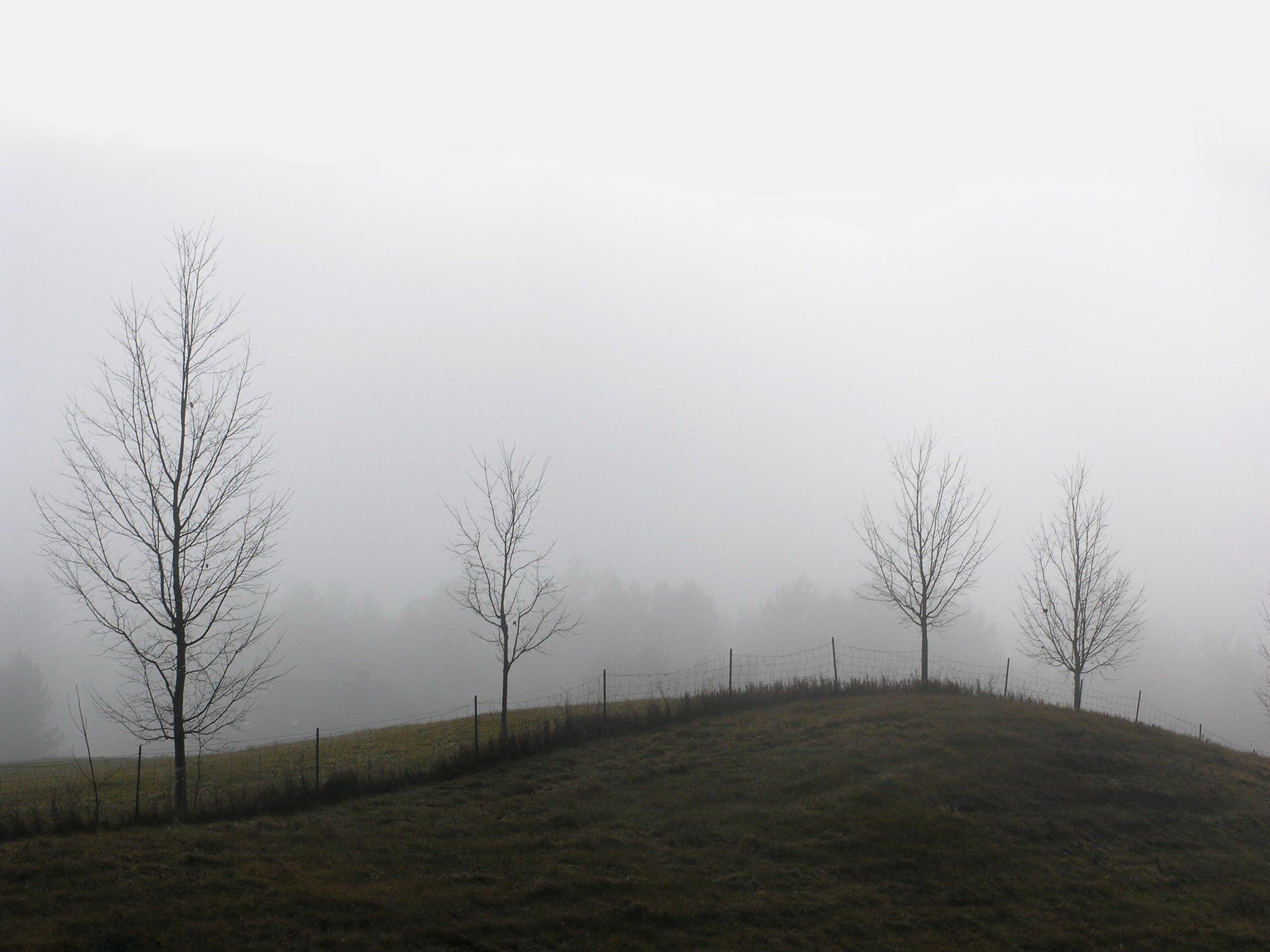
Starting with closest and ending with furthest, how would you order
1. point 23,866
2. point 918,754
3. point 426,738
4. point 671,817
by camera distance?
point 23,866
point 671,817
point 918,754
point 426,738

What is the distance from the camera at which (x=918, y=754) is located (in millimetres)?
15547

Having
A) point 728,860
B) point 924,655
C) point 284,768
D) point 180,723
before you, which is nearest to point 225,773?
point 284,768

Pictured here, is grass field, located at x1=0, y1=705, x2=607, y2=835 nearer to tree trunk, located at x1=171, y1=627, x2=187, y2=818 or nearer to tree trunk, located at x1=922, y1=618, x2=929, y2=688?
tree trunk, located at x1=171, y1=627, x2=187, y2=818

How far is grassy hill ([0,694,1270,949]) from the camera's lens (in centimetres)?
851

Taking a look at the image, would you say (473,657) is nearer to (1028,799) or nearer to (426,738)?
(426,738)

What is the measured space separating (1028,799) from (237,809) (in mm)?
13748

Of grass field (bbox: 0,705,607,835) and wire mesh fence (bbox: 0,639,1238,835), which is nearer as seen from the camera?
grass field (bbox: 0,705,607,835)

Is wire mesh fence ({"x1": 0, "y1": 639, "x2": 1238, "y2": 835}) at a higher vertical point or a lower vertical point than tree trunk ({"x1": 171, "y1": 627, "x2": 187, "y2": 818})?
lower

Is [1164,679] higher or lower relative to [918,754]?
lower

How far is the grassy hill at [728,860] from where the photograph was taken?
851cm

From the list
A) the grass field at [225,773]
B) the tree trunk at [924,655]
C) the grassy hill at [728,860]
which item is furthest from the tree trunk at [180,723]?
the tree trunk at [924,655]

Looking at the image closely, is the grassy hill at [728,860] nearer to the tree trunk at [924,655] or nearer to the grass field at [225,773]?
the grass field at [225,773]

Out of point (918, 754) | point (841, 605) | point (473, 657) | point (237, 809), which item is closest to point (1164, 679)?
point (841, 605)

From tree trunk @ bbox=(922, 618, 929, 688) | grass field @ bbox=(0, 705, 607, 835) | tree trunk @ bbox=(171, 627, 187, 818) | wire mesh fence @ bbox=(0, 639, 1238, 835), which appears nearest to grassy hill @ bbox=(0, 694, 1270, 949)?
wire mesh fence @ bbox=(0, 639, 1238, 835)
